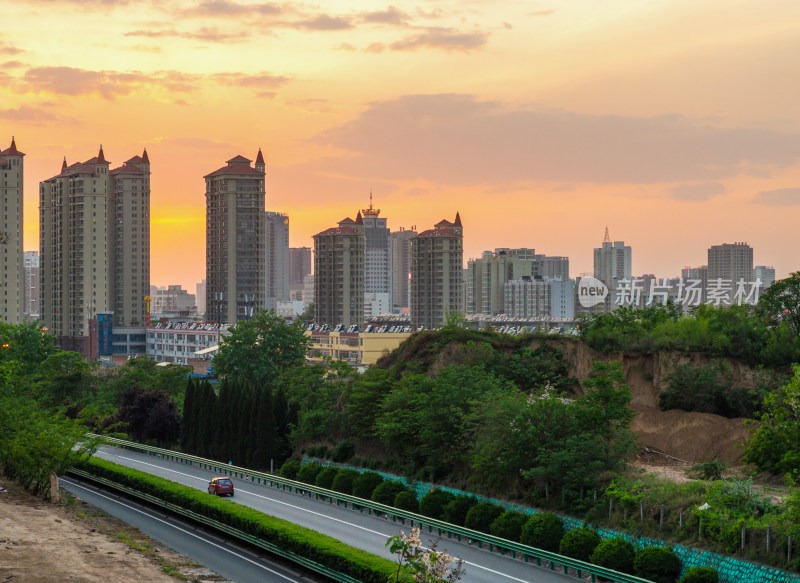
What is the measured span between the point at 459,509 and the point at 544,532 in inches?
243

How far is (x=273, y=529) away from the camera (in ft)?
116

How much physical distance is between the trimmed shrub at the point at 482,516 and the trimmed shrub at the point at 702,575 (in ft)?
35.2

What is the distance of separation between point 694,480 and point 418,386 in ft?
60.8

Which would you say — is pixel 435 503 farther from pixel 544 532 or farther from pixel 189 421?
pixel 189 421

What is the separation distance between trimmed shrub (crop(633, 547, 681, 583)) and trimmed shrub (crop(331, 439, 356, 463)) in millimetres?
28906

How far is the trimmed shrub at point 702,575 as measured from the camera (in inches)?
1153

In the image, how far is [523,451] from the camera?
135 feet

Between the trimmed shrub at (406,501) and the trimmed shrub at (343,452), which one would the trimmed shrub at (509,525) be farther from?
the trimmed shrub at (343,452)

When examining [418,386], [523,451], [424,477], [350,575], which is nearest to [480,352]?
[418,386]

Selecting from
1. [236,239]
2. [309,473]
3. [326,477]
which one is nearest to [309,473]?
[309,473]

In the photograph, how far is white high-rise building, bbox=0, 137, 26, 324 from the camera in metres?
182

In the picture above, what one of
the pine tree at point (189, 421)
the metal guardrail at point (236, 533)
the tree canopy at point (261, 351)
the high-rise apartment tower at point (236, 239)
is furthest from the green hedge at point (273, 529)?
the high-rise apartment tower at point (236, 239)

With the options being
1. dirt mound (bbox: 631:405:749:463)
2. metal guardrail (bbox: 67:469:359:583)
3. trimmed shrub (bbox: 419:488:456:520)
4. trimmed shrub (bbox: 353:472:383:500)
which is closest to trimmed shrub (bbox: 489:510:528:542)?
trimmed shrub (bbox: 419:488:456:520)

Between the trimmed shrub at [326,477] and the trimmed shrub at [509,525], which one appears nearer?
the trimmed shrub at [509,525]
